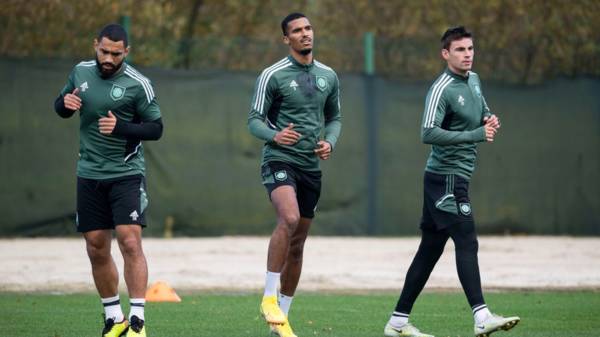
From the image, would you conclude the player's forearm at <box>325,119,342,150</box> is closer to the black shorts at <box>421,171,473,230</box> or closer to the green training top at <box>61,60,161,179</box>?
the black shorts at <box>421,171,473,230</box>

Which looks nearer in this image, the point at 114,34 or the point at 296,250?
the point at 114,34

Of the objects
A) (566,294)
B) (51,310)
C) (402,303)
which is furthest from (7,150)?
(402,303)

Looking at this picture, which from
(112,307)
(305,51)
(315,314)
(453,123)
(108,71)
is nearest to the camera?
(108,71)

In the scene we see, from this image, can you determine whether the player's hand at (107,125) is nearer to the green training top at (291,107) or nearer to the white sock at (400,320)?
the green training top at (291,107)

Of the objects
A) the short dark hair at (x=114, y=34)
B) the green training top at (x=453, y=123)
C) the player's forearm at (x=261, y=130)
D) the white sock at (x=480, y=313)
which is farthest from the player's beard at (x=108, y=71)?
the white sock at (x=480, y=313)

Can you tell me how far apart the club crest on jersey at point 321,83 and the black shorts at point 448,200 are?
1076 mm

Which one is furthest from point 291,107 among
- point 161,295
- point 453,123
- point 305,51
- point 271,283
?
point 161,295

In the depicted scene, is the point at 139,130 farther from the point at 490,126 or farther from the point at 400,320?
the point at 490,126

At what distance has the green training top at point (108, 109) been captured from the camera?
851cm

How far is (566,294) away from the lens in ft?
41.0

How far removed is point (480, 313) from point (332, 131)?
74.2 inches

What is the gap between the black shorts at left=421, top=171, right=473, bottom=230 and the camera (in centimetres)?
871

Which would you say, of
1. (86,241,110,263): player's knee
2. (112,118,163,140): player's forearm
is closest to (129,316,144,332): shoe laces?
(86,241,110,263): player's knee

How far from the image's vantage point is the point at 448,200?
344 inches
